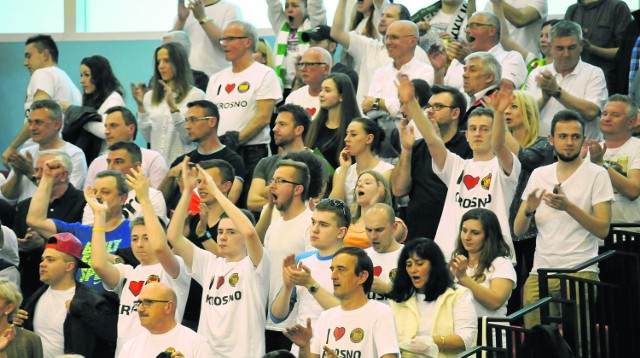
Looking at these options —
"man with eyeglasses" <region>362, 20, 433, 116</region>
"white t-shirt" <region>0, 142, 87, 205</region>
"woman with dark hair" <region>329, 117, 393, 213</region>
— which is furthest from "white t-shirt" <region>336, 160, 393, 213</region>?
"white t-shirt" <region>0, 142, 87, 205</region>

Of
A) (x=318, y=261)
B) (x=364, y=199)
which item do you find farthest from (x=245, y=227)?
(x=364, y=199)

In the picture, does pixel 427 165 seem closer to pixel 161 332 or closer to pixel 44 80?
pixel 161 332

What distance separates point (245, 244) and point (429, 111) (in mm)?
1854

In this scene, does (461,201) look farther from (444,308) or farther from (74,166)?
(74,166)

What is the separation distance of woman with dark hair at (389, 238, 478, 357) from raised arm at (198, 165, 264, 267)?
3.11ft

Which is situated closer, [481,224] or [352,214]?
[481,224]

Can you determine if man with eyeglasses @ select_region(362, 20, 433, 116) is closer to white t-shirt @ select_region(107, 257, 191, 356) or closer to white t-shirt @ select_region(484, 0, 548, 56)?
white t-shirt @ select_region(484, 0, 548, 56)

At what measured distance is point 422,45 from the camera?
11.6 metres

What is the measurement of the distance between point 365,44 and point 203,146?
2263 millimetres

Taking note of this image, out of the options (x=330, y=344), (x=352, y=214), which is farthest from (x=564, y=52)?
(x=330, y=344)

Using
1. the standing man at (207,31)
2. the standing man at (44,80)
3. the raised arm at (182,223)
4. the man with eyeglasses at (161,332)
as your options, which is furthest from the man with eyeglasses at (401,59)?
the man with eyeglasses at (161,332)

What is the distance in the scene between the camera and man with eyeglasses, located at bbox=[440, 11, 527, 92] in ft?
34.0

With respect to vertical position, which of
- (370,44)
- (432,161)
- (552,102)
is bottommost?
(432,161)

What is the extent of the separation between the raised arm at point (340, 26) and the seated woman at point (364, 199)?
313 centimetres
